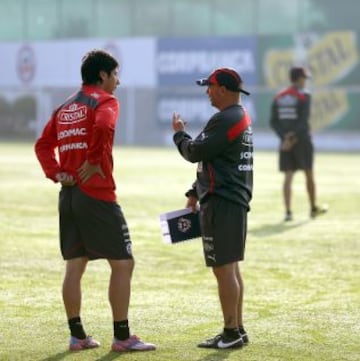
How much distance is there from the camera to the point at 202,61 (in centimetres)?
4950

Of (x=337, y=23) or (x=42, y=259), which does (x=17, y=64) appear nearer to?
(x=337, y=23)

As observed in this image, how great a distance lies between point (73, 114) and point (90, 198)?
53cm

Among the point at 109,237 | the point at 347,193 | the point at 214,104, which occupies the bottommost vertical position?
the point at 347,193

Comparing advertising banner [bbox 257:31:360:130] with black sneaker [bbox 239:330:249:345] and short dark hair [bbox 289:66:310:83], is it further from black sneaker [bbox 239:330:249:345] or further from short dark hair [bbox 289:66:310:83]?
black sneaker [bbox 239:330:249:345]

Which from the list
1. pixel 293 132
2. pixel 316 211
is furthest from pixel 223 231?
pixel 316 211

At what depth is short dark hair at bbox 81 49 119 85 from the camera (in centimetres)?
696

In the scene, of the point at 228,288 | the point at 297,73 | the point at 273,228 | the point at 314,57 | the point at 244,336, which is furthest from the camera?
the point at 314,57

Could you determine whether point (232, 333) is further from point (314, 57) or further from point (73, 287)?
point (314, 57)

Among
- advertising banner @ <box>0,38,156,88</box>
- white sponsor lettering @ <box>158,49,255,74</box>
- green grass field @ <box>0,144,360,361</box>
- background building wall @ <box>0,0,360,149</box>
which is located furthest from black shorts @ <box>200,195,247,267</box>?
advertising banner @ <box>0,38,156,88</box>

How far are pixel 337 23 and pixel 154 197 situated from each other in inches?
1243

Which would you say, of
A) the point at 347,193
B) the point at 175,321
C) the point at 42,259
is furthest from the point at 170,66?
the point at 175,321

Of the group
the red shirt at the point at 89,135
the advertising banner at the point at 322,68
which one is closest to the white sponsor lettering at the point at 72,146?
the red shirt at the point at 89,135

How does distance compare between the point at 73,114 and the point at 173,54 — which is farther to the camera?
the point at 173,54

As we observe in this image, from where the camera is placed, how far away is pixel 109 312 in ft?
27.4
